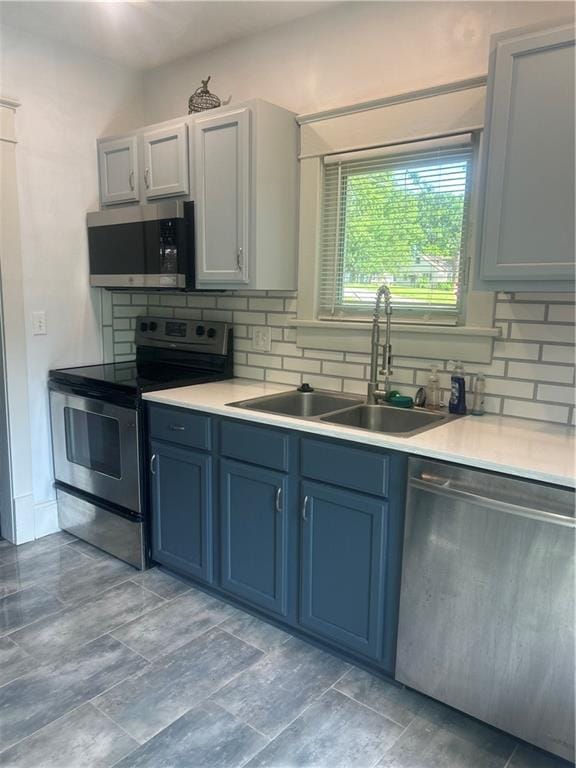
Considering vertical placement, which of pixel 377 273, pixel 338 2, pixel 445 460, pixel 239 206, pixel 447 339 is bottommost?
pixel 445 460

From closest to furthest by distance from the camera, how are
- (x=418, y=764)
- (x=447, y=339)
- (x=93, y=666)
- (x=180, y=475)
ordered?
1. (x=418, y=764)
2. (x=93, y=666)
3. (x=447, y=339)
4. (x=180, y=475)

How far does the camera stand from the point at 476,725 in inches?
70.8

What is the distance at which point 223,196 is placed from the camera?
2.62m

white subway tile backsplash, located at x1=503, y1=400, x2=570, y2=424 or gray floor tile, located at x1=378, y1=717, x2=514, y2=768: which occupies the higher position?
white subway tile backsplash, located at x1=503, y1=400, x2=570, y2=424

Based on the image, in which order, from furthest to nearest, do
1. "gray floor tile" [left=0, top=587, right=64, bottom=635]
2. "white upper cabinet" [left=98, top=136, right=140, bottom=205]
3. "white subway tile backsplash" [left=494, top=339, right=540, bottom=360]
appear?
"white upper cabinet" [left=98, top=136, right=140, bottom=205] < "gray floor tile" [left=0, top=587, right=64, bottom=635] < "white subway tile backsplash" [left=494, top=339, right=540, bottom=360]

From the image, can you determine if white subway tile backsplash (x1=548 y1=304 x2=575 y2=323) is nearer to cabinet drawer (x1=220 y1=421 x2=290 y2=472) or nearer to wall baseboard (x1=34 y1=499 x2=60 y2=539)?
cabinet drawer (x1=220 y1=421 x2=290 y2=472)

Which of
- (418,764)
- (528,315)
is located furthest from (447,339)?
(418,764)

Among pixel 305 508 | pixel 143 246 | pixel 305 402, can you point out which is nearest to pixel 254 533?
pixel 305 508

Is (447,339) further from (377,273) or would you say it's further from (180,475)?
(180,475)

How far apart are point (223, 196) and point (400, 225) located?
0.85 m

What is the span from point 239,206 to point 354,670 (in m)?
2.02

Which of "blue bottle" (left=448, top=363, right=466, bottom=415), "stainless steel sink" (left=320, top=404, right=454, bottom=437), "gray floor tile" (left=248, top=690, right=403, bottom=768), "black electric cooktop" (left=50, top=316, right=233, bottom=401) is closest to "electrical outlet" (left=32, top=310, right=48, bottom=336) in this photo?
"black electric cooktop" (left=50, top=316, right=233, bottom=401)

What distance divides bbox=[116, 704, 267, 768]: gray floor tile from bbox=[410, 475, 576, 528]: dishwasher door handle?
951mm

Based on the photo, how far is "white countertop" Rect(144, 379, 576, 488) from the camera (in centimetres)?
158
